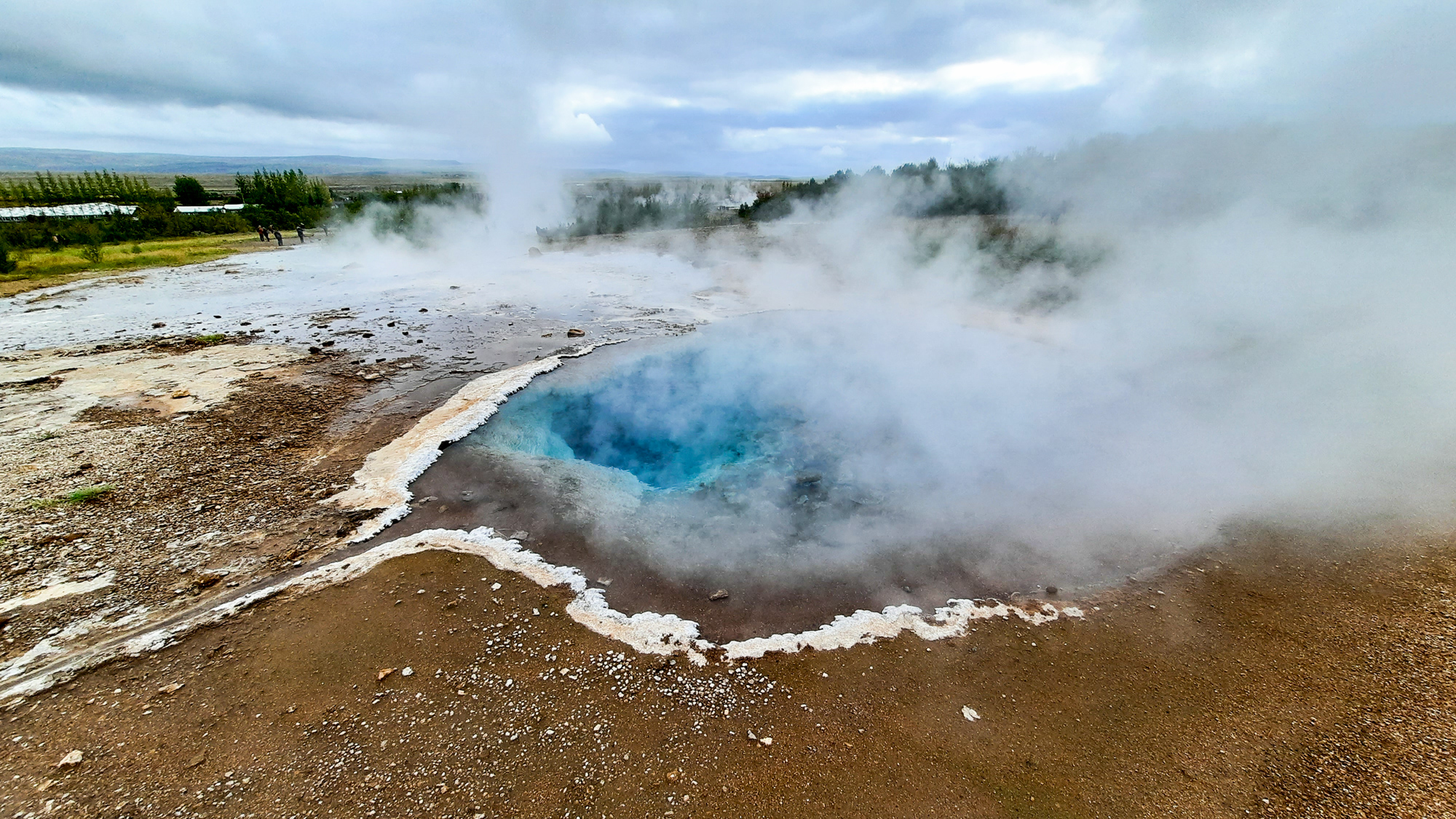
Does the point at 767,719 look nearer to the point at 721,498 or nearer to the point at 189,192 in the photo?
the point at 721,498

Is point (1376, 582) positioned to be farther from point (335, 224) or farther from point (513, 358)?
point (335, 224)

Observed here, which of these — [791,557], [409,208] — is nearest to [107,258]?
[409,208]

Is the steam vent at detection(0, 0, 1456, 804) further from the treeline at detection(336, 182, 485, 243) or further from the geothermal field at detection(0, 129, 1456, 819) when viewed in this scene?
the treeline at detection(336, 182, 485, 243)

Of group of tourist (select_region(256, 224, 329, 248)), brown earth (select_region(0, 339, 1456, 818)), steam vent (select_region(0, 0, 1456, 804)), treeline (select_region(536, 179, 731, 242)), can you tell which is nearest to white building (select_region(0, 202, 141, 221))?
group of tourist (select_region(256, 224, 329, 248))

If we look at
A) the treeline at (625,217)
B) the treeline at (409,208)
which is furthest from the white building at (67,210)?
the treeline at (625,217)

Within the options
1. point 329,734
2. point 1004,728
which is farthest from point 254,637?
point 1004,728

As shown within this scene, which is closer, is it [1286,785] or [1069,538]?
[1286,785]
